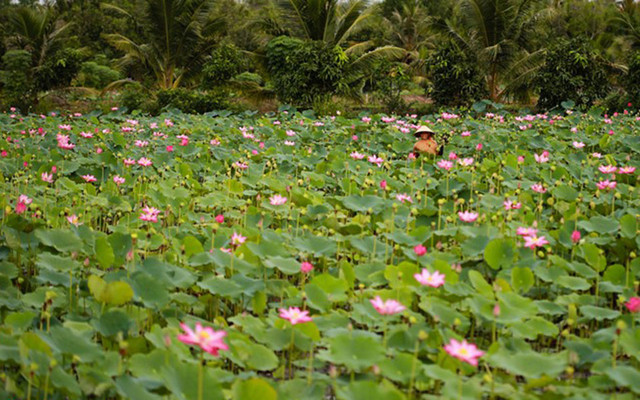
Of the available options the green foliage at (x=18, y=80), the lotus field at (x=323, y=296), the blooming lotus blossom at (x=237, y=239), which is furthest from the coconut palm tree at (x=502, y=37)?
the blooming lotus blossom at (x=237, y=239)

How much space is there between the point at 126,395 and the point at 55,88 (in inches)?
607

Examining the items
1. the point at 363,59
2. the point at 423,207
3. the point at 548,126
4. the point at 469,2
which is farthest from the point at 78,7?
the point at 423,207

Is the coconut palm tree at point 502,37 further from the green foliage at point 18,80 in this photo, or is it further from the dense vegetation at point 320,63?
the green foliage at point 18,80

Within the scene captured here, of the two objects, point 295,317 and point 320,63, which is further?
point 320,63

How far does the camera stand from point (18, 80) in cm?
1404

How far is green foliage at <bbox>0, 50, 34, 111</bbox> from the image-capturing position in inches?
532

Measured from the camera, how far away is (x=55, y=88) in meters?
15.1

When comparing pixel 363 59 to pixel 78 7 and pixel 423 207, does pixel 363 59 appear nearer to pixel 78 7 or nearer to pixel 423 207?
pixel 423 207

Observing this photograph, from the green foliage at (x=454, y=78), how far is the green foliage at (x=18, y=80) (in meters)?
8.92

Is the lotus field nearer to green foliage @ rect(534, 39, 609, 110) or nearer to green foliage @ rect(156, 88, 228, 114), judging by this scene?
green foliage @ rect(534, 39, 609, 110)

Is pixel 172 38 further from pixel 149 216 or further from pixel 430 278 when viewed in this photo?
pixel 430 278

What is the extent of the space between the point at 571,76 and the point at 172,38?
8.41 metres

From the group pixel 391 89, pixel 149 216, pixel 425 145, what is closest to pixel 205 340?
pixel 149 216

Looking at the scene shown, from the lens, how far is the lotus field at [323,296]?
1.57m
